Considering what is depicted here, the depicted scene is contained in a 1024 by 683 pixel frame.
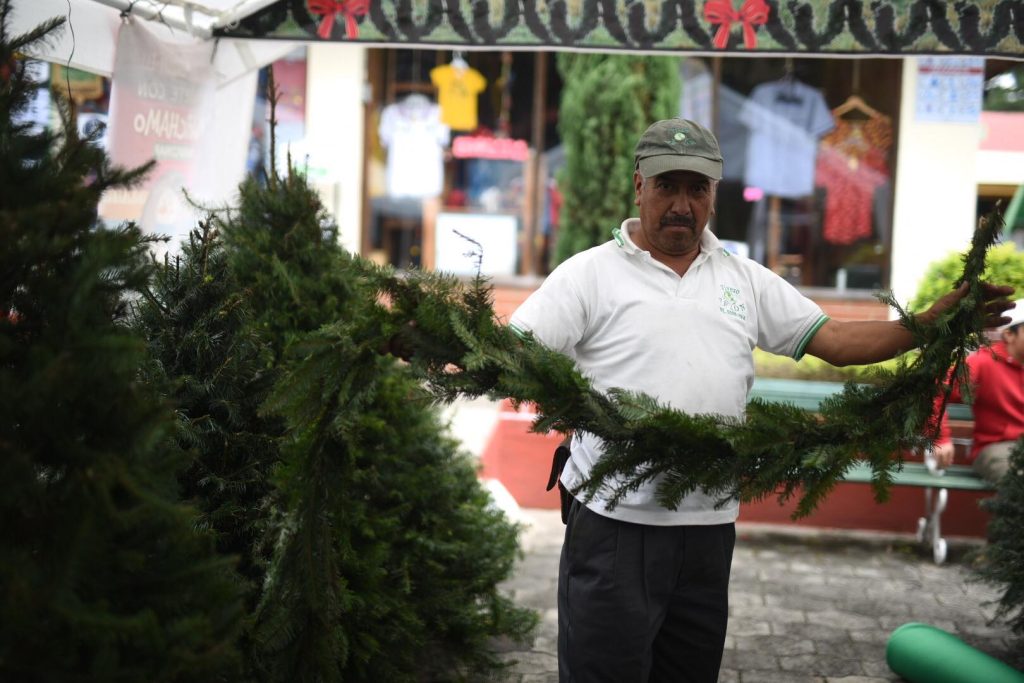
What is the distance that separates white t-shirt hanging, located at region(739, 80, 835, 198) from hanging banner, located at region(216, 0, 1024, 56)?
803 cm

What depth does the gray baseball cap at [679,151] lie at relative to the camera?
3.00 meters

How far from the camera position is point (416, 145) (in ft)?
43.4

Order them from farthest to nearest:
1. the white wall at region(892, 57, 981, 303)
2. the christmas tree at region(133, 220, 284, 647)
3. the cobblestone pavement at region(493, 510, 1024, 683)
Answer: the white wall at region(892, 57, 981, 303)
the cobblestone pavement at region(493, 510, 1024, 683)
the christmas tree at region(133, 220, 284, 647)

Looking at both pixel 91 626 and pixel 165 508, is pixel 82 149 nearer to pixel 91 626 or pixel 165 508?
pixel 165 508

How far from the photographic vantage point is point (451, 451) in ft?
14.7

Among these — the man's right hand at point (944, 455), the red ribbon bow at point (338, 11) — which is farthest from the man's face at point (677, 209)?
the man's right hand at point (944, 455)

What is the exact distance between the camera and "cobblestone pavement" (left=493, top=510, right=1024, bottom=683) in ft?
15.5

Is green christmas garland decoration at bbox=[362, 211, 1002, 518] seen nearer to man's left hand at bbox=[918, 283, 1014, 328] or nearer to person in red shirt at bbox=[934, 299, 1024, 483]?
man's left hand at bbox=[918, 283, 1014, 328]

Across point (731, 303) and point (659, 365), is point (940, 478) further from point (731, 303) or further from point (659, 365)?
point (659, 365)

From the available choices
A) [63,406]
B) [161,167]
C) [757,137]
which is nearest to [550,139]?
[757,137]

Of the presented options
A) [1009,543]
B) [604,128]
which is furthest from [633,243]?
[604,128]

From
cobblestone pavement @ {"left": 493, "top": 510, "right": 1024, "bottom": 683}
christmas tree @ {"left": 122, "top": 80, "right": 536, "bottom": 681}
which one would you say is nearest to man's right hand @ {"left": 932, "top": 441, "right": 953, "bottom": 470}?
cobblestone pavement @ {"left": 493, "top": 510, "right": 1024, "bottom": 683}

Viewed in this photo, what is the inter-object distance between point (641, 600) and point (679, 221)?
1098 millimetres

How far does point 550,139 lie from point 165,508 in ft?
38.3
